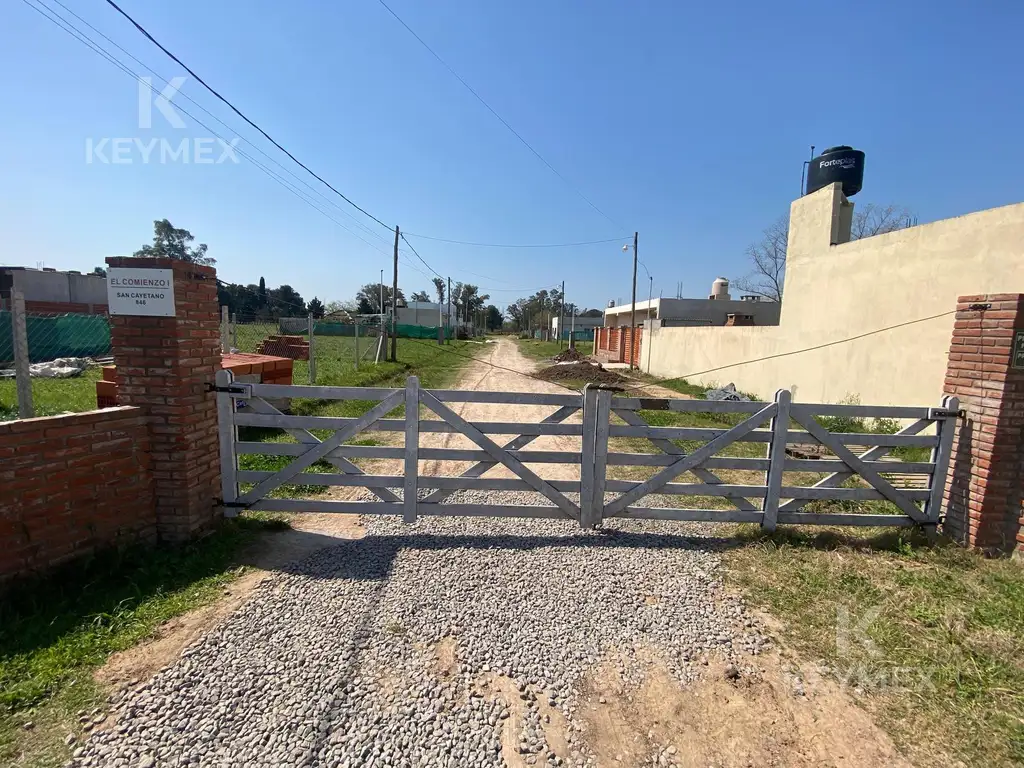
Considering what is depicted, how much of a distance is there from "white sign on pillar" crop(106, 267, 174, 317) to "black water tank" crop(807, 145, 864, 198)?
15545 mm

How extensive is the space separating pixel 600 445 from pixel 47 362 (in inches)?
706

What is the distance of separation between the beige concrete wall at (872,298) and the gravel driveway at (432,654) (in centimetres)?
788

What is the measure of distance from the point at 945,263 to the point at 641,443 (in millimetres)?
6452

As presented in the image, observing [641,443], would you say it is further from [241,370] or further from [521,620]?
[241,370]

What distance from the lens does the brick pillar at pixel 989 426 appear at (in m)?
4.03

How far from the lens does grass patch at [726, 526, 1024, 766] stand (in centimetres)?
238

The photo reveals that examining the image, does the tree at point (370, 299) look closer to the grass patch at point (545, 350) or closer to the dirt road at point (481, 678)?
the grass patch at point (545, 350)

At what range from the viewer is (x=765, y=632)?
10.2 ft

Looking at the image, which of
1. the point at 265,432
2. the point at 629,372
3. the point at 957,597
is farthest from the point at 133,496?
the point at 629,372

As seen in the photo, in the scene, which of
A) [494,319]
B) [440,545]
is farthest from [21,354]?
[494,319]

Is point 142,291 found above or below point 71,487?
above

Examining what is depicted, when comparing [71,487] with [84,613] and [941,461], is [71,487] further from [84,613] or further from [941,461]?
[941,461]

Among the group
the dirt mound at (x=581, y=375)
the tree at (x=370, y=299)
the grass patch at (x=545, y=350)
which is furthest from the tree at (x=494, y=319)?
the dirt mound at (x=581, y=375)

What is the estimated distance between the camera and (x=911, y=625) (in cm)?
315
